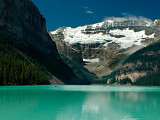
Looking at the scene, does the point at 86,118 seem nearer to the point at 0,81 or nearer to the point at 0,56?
the point at 0,81

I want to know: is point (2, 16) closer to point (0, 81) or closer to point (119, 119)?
point (0, 81)

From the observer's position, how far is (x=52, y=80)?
18225cm

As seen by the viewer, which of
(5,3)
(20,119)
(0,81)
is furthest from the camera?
(5,3)

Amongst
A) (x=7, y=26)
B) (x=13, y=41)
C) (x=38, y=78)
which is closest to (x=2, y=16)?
(x=7, y=26)

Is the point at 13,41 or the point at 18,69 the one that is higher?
the point at 13,41

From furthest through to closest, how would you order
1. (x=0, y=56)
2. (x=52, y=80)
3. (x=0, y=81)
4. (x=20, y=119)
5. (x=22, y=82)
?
(x=52, y=80) → (x=0, y=56) → (x=22, y=82) → (x=0, y=81) → (x=20, y=119)

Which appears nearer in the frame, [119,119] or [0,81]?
[119,119]

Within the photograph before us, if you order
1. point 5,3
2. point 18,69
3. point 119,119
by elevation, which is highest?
point 5,3

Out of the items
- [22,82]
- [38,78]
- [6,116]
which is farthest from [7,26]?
[6,116]

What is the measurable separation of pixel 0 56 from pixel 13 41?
56.8 m

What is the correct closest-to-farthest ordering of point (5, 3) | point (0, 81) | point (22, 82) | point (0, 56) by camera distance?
point (0, 81)
point (22, 82)
point (0, 56)
point (5, 3)

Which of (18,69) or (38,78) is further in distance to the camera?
(38,78)

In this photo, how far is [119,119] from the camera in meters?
27.5

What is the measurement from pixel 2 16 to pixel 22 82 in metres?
85.3
